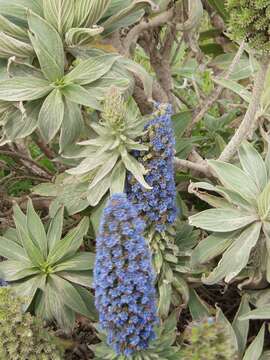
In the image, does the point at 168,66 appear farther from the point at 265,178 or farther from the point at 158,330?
the point at 158,330

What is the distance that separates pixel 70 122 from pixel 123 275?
890 millimetres

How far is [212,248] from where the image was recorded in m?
2.78

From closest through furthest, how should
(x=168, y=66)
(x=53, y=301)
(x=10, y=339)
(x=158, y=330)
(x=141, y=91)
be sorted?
(x=10, y=339)
(x=158, y=330)
(x=53, y=301)
(x=141, y=91)
(x=168, y=66)

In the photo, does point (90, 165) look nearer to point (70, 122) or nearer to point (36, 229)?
point (70, 122)

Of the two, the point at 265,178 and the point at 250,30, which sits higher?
the point at 250,30

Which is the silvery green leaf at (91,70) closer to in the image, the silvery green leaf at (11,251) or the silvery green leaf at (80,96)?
the silvery green leaf at (80,96)

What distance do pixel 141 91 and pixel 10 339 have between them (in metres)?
1.47

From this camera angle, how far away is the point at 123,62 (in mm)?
3039

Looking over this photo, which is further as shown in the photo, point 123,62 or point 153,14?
point 153,14

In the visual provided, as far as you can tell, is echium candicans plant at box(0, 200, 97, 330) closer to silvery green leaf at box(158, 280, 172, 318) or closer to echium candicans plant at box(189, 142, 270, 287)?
silvery green leaf at box(158, 280, 172, 318)

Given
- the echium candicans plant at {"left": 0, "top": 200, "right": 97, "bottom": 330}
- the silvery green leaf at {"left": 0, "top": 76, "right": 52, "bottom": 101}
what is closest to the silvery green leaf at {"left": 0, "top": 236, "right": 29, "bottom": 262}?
the echium candicans plant at {"left": 0, "top": 200, "right": 97, "bottom": 330}

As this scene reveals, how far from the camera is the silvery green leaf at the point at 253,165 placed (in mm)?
2816

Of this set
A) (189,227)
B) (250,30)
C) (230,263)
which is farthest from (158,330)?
(250,30)

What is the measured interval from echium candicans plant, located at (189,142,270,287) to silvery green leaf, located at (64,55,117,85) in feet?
1.86
